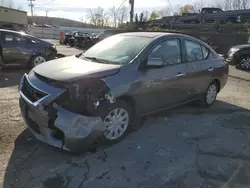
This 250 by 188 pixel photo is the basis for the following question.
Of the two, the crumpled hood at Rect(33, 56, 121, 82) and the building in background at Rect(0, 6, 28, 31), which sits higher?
the building in background at Rect(0, 6, 28, 31)

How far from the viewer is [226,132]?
15.1 ft

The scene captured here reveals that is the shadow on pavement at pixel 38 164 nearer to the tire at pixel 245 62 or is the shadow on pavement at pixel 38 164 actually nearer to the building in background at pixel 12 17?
the tire at pixel 245 62

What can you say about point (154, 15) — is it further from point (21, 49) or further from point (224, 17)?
point (21, 49)

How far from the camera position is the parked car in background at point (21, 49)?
28.1 feet

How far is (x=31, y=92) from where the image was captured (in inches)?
139

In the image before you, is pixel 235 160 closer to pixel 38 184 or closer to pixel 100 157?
pixel 100 157

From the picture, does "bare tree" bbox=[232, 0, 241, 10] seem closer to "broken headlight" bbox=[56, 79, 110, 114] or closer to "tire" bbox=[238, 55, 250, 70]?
"tire" bbox=[238, 55, 250, 70]

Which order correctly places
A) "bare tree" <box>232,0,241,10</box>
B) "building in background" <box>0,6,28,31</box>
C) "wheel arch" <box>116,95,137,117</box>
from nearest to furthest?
"wheel arch" <box>116,95,137,117</box> → "building in background" <box>0,6,28,31</box> → "bare tree" <box>232,0,241,10</box>

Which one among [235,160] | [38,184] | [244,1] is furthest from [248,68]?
[244,1]

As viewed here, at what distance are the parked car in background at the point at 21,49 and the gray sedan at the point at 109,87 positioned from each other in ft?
16.6

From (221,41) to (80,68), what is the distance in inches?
677

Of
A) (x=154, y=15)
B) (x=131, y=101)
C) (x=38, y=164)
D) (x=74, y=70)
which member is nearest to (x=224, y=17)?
(x=131, y=101)

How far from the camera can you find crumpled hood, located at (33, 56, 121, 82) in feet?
11.1

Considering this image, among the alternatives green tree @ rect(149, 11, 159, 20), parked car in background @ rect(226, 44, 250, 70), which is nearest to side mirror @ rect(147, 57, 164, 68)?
parked car in background @ rect(226, 44, 250, 70)
